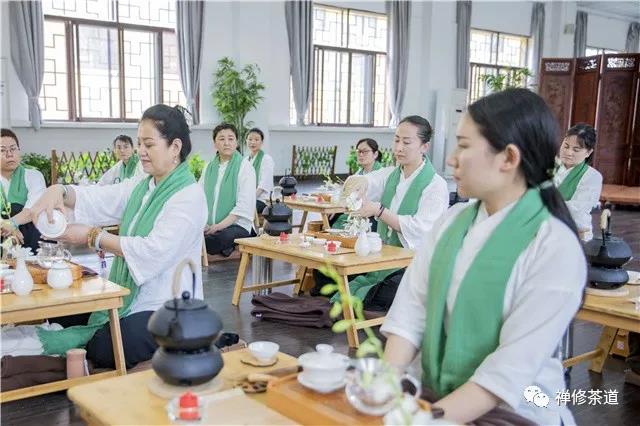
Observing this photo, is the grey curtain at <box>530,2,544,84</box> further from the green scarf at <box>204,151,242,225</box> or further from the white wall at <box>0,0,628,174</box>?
the green scarf at <box>204,151,242,225</box>

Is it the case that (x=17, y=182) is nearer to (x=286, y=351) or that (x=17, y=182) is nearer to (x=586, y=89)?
(x=286, y=351)

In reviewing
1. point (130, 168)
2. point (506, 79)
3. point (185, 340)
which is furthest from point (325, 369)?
point (506, 79)

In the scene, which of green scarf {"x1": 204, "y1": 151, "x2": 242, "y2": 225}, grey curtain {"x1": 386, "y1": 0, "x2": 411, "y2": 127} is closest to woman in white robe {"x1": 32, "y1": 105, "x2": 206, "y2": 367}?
green scarf {"x1": 204, "y1": 151, "x2": 242, "y2": 225}

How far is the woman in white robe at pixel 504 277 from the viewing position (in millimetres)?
1363

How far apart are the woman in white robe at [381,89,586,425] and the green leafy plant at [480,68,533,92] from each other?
1143cm

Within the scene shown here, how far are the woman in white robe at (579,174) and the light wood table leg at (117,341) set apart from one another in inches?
112

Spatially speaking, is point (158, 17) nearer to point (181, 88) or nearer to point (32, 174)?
point (181, 88)

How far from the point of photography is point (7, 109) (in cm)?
825

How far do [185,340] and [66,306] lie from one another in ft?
3.72

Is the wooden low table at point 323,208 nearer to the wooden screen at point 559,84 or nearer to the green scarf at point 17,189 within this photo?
the green scarf at point 17,189

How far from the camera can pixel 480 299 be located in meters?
1.43

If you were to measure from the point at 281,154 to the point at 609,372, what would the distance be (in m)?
8.51

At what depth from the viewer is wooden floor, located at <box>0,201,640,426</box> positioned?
2.60 m

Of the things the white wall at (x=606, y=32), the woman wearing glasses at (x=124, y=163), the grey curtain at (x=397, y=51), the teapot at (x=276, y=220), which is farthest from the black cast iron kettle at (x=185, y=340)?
the white wall at (x=606, y=32)
